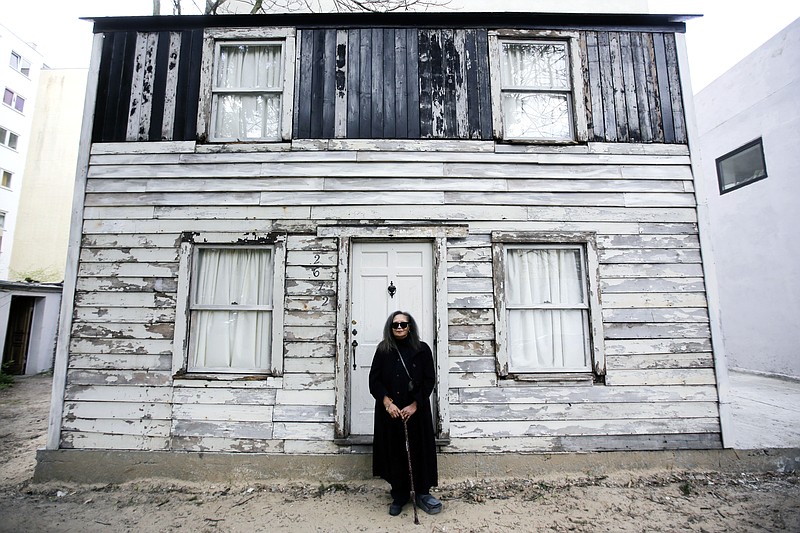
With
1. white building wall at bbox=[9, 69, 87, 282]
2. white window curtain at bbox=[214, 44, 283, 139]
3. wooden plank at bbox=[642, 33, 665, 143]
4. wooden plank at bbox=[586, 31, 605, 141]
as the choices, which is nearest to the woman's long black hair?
white window curtain at bbox=[214, 44, 283, 139]

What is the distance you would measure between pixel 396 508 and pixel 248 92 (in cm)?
510

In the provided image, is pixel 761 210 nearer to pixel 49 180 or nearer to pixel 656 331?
pixel 656 331

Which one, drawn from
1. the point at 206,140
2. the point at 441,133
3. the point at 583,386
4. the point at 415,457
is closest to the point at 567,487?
the point at 583,386

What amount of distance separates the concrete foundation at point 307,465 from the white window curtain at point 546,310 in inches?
39.4

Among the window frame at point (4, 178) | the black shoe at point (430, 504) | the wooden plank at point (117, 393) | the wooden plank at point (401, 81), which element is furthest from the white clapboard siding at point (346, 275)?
the window frame at point (4, 178)

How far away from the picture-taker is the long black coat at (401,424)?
3707 millimetres

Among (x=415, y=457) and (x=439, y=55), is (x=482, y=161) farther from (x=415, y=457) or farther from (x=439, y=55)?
(x=415, y=457)

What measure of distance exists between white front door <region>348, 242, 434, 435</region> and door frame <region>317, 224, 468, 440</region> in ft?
0.24

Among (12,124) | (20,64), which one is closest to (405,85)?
(12,124)

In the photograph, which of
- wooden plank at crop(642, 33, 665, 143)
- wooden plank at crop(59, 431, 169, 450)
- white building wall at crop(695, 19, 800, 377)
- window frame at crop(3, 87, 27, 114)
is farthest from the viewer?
window frame at crop(3, 87, 27, 114)

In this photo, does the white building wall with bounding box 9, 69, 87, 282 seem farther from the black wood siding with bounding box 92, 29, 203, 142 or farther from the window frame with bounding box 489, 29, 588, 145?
the window frame with bounding box 489, 29, 588, 145

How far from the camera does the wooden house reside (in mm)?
4492

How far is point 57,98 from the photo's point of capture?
73.0 ft

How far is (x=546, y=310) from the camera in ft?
15.8
